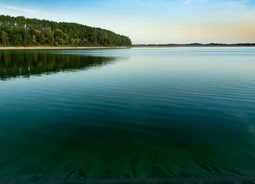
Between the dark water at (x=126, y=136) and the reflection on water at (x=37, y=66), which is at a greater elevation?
the reflection on water at (x=37, y=66)

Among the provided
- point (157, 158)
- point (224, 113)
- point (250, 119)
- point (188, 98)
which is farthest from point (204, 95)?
point (157, 158)

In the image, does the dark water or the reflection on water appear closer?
the dark water

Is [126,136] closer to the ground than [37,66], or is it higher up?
closer to the ground

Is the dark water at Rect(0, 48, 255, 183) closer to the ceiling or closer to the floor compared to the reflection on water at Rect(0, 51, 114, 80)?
closer to the floor

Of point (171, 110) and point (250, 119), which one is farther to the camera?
point (171, 110)

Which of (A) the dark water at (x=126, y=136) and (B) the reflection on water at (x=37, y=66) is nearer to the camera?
(A) the dark water at (x=126, y=136)

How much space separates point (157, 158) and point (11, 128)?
11247 millimetres

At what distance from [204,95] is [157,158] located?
17.9 meters

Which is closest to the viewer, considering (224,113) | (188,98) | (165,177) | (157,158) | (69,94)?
(165,177)

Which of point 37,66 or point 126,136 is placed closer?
point 126,136

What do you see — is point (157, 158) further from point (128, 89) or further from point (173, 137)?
point (128, 89)

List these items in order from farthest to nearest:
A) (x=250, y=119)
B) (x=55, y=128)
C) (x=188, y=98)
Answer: (x=188, y=98), (x=250, y=119), (x=55, y=128)

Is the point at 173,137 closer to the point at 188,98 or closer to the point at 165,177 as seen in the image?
the point at 165,177

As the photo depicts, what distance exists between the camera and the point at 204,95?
29469 mm
